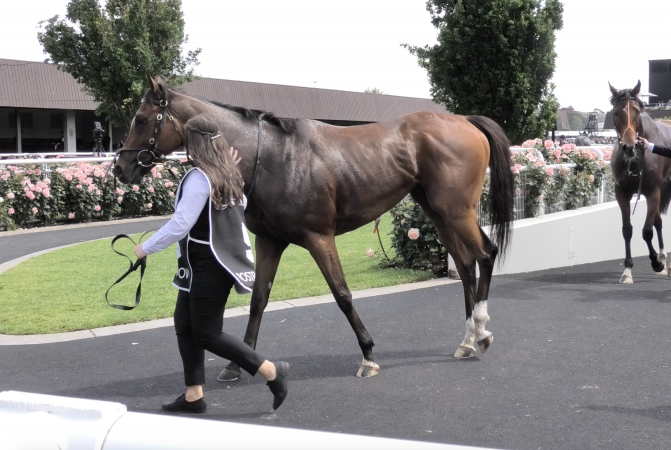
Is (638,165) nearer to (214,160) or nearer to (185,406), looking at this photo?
(214,160)

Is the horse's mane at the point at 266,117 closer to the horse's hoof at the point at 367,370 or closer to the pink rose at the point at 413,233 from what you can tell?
the horse's hoof at the point at 367,370

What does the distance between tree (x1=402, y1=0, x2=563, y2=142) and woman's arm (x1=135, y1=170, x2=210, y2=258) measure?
59.9 ft

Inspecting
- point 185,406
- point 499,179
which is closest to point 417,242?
point 499,179

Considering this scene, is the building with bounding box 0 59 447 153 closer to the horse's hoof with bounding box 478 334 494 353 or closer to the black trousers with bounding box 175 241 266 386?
the horse's hoof with bounding box 478 334 494 353

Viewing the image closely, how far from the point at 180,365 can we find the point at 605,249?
7988 millimetres

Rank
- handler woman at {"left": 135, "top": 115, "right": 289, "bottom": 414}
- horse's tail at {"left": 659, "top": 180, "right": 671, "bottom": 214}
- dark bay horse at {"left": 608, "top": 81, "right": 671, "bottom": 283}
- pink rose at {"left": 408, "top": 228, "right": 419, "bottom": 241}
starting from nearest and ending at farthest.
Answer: handler woman at {"left": 135, "top": 115, "right": 289, "bottom": 414}
dark bay horse at {"left": 608, "top": 81, "right": 671, "bottom": 283}
pink rose at {"left": 408, "top": 228, "right": 419, "bottom": 241}
horse's tail at {"left": 659, "top": 180, "right": 671, "bottom": 214}

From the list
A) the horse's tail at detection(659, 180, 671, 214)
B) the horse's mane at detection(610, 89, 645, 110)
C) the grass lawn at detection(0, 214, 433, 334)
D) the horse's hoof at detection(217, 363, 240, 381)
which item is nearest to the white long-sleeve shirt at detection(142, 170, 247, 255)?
the horse's hoof at detection(217, 363, 240, 381)

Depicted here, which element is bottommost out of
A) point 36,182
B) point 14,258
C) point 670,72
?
point 14,258

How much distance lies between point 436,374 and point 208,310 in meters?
1.88

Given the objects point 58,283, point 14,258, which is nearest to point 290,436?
point 58,283

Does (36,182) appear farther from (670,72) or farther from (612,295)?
(670,72)

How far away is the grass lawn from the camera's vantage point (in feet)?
22.8

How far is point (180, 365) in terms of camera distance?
217 inches

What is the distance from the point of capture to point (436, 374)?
5262 millimetres
